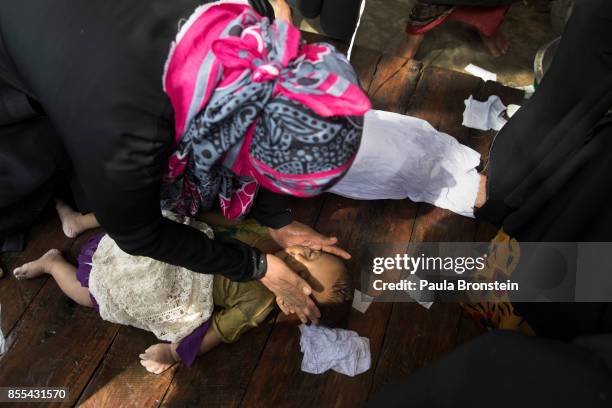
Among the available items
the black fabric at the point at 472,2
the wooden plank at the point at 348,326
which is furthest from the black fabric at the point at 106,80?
the black fabric at the point at 472,2

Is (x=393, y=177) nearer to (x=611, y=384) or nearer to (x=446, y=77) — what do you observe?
(x=446, y=77)

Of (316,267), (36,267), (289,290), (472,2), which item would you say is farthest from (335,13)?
(36,267)

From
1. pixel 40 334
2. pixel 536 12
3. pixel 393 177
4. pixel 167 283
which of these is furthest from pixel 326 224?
pixel 536 12

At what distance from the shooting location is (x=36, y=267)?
5.15 ft

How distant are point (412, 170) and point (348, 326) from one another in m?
0.55

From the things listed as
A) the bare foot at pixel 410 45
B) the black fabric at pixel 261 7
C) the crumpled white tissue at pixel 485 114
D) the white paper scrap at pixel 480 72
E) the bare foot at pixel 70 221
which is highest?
the black fabric at pixel 261 7

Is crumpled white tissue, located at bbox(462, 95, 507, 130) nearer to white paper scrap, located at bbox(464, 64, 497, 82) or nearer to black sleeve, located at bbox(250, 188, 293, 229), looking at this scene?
white paper scrap, located at bbox(464, 64, 497, 82)

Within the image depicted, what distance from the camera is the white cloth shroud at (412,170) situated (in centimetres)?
172

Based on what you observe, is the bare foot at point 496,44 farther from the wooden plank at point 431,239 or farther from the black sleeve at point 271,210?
the black sleeve at point 271,210

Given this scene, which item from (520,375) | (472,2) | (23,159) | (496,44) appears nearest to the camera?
(520,375)

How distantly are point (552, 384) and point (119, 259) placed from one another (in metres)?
1.14

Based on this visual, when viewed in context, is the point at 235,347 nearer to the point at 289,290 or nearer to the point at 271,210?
the point at 289,290

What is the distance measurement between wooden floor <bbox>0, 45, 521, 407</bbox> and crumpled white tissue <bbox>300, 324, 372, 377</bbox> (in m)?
0.02

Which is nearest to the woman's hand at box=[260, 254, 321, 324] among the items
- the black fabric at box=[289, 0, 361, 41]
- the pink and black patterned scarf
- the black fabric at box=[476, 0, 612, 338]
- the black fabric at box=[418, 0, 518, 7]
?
the pink and black patterned scarf
